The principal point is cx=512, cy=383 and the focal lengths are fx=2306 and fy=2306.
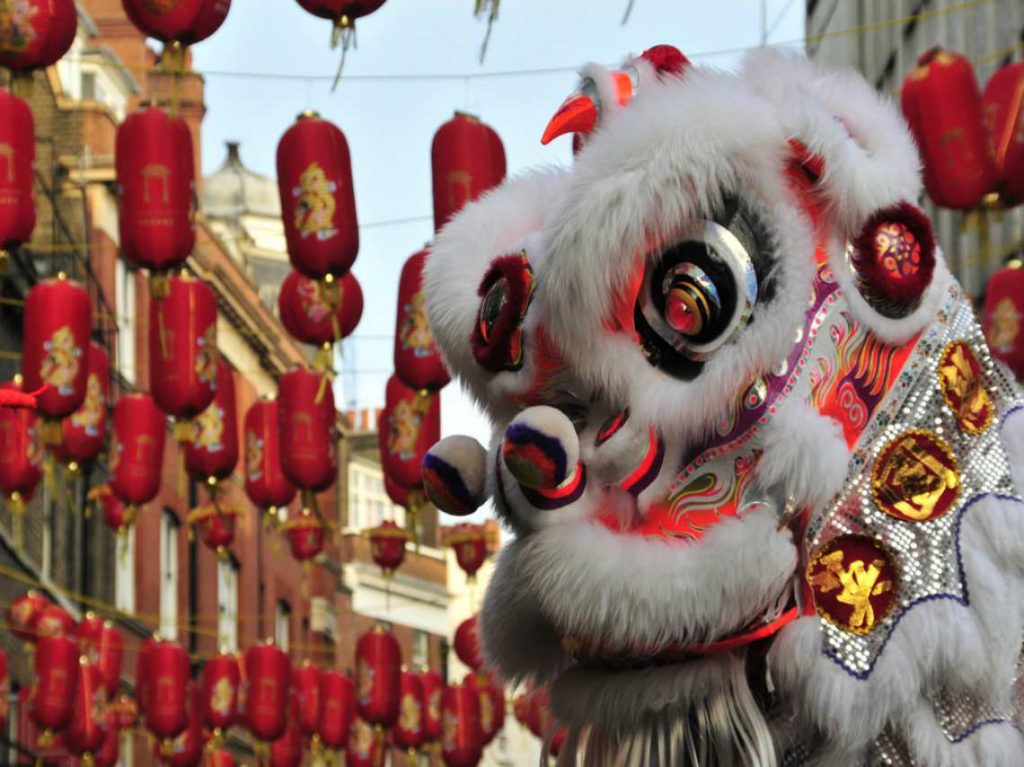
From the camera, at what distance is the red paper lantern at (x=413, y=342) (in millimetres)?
14234

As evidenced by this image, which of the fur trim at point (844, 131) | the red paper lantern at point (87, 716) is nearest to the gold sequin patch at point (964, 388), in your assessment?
the fur trim at point (844, 131)

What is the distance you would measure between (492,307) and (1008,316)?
896cm

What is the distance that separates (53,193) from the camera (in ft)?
101

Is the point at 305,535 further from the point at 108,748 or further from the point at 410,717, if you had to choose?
the point at 410,717

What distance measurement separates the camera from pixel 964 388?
430 centimetres

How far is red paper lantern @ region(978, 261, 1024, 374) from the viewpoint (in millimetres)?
12258

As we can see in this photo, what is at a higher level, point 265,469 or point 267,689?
point 265,469

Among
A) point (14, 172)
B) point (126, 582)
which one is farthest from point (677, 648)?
point (126, 582)

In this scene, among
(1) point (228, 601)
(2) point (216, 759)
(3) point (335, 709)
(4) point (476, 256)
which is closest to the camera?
(4) point (476, 256)

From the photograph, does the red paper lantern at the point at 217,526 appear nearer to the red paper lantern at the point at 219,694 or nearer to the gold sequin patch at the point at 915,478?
the red paper lantern at the point at 219,694

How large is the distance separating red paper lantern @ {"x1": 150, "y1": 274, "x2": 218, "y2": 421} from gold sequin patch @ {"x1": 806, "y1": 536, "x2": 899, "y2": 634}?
36.6 feet

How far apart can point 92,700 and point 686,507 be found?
1900 centimetres

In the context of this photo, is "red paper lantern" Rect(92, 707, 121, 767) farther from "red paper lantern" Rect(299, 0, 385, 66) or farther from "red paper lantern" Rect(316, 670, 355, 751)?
"red paper lantern" Rect(299, 0, 385, 66)

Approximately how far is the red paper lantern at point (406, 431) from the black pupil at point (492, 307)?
10.7m
